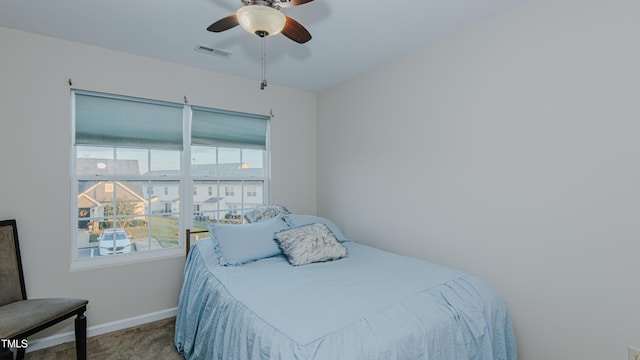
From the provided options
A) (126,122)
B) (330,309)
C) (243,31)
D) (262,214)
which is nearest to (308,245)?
(262,214)

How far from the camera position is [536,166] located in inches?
77.1

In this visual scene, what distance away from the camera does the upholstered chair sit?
1829mm

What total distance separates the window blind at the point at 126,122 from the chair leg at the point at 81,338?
149cm

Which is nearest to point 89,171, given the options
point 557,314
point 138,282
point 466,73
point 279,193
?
point 138,282

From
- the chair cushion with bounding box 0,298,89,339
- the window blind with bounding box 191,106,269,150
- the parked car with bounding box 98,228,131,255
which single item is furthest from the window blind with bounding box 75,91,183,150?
the chair cushion with bounding box 0,298,89,339

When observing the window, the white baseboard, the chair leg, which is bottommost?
the white baseboard

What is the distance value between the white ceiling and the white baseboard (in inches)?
97.3

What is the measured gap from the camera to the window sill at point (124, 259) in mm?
2690

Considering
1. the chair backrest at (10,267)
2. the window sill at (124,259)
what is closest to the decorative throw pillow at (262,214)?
the window sill at (124,259)

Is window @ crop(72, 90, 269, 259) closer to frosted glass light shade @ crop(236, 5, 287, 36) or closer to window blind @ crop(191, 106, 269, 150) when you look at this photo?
window blind @ crop(191, 106, 269, 150)

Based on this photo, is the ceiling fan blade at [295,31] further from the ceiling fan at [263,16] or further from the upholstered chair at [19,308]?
the upholstered chair at [19,308]

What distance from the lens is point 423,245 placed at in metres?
2.68

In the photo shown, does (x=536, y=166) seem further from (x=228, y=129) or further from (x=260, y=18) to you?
(x=228, y=129)

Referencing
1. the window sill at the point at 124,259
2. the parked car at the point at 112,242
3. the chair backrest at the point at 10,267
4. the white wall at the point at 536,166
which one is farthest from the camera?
the parked car at the point at 112,242
